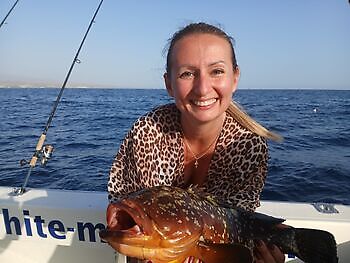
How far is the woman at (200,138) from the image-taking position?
2182 mm

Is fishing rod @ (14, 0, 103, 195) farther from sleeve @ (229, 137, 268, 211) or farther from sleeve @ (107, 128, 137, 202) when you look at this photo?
sleeve @ (229, 137, 268, 211)

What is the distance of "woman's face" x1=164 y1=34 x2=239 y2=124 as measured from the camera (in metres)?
2.14

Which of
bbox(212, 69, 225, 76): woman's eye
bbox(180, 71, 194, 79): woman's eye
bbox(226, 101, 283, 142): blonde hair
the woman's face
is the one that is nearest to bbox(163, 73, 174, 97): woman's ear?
the woman's face

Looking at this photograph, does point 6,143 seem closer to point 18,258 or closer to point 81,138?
point 81,138

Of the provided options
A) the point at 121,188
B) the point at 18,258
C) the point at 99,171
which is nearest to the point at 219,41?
the point at 121,188

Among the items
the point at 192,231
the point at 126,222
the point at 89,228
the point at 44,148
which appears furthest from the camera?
the point at 44,148

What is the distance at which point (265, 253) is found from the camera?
7.09 feet

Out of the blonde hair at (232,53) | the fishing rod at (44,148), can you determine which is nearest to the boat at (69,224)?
the fishing rod at (44,148)

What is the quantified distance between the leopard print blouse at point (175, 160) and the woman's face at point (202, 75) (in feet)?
1.20

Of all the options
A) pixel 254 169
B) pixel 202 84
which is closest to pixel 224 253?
pixel 254 169

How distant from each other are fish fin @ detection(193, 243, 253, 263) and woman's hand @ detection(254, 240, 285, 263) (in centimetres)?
44

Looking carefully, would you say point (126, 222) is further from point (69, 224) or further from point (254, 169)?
point (69, 224)

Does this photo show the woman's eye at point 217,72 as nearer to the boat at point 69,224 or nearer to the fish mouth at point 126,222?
the fish mouth at point 126,222

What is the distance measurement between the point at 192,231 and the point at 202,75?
94 cm
